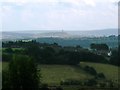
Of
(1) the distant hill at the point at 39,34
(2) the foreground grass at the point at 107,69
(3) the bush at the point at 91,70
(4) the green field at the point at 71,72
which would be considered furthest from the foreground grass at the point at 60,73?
(1) the distant hill at the point at 39,34

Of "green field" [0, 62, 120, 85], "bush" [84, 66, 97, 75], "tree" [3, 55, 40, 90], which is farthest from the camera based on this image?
"bush" [84, 66, 97, 75]

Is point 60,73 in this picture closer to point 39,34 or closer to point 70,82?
point 70,82

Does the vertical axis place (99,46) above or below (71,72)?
above

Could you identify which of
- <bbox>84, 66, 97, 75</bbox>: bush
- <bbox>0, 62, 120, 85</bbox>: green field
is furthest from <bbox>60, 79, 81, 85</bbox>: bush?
<bbox>84, 66, 97, 75</bbox>: bush

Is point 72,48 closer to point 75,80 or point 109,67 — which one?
point 109,67

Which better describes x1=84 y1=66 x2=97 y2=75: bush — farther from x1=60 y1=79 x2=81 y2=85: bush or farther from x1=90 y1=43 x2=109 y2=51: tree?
x1=90 y1=43 x2=109 y2=51: tree

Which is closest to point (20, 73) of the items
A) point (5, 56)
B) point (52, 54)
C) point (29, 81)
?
point (29, 81)

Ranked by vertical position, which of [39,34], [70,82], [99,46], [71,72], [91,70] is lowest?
[70,82]

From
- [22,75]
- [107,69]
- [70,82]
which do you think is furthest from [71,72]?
[22,75]

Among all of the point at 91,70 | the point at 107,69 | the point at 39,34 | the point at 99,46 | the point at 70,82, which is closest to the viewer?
the point at 70,82
